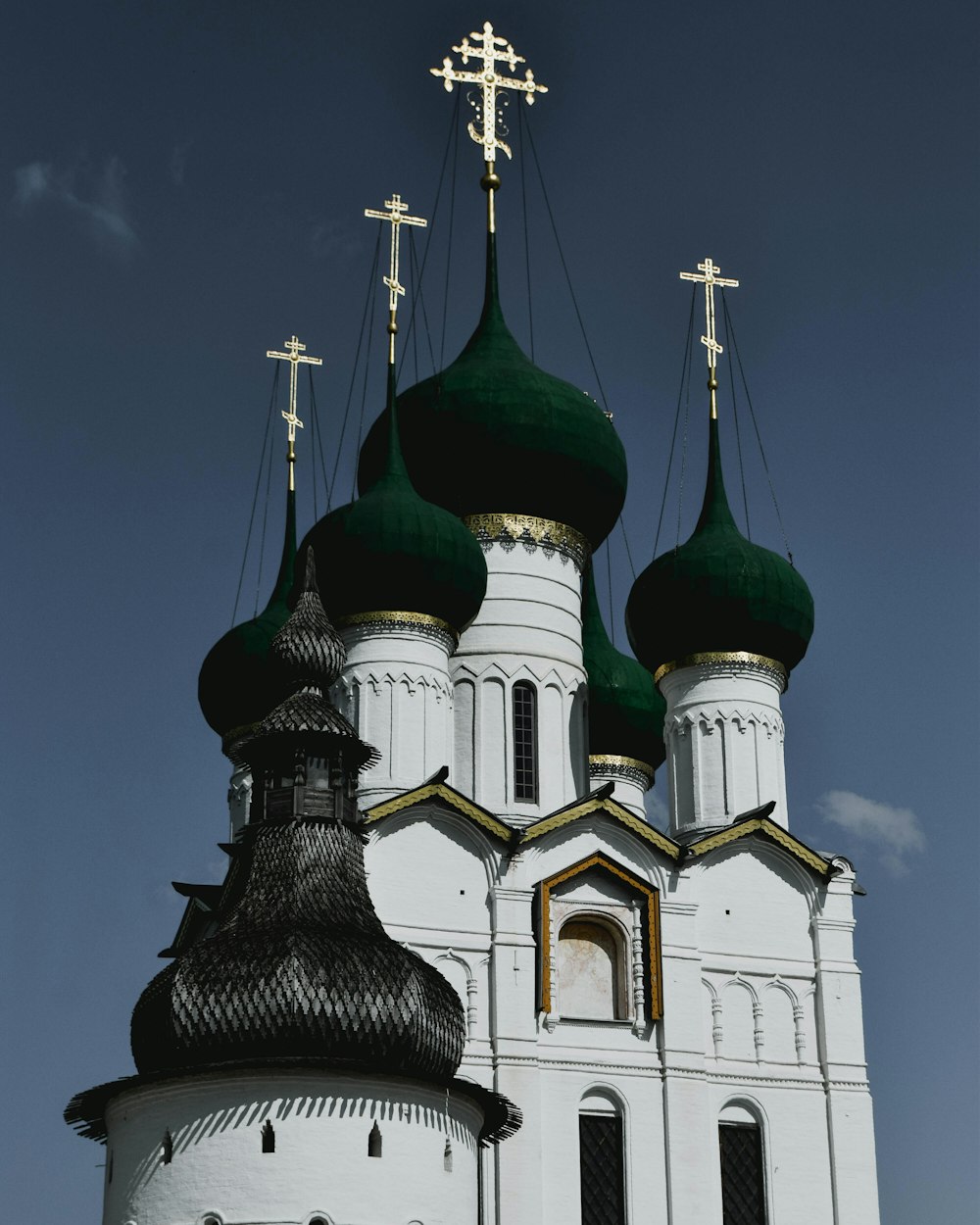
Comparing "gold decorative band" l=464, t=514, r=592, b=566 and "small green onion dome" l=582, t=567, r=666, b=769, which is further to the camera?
"small green onion dome" l=582, t=567, r=666, b=769

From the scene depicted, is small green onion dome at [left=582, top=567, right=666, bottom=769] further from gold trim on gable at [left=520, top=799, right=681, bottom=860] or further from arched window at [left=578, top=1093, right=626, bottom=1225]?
arched window at [left=578, top=1093, right=626, bottom=1225]

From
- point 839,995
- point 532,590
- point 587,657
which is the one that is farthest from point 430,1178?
point 587,657

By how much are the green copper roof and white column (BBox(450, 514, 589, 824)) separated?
3.91 m

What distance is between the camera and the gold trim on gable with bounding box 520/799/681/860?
1859cm

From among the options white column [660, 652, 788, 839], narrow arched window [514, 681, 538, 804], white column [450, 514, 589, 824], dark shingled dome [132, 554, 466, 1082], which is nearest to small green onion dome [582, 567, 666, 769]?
white column [660, 652, 788, 839]

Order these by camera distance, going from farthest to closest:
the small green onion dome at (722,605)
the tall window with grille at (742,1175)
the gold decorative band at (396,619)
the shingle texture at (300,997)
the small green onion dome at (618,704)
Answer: the small green onion dome at (618,704) → the small green onion dome at (722,605) → the gold decorative band at (396,619) → the tall window with grille at (742,1175) → the shingle texture at (300,997)

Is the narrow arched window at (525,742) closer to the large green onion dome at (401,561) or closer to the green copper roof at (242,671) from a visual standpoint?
the large green onion dome at (401,561)

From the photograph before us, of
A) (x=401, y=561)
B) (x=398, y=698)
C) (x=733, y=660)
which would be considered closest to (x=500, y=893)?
(x=398, y=698)

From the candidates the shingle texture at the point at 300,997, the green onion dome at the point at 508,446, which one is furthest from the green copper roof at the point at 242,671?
the shingle texture at the point at 300,997

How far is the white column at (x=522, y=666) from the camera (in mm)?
19781

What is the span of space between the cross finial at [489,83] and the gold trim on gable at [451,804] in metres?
6.67

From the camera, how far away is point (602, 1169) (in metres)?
17.8

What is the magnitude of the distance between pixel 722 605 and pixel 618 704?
9.23ft

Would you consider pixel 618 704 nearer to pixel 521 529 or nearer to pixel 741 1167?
pixel 521 529
